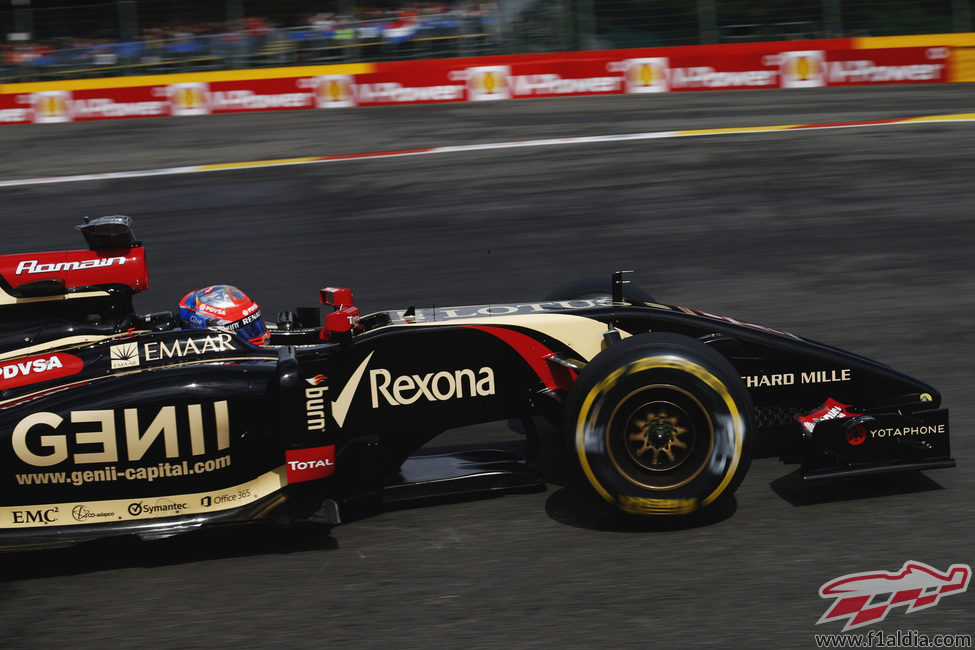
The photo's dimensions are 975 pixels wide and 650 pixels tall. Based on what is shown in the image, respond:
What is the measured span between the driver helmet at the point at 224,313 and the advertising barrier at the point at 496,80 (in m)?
14.0

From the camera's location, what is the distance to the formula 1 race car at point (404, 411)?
446 centimetres

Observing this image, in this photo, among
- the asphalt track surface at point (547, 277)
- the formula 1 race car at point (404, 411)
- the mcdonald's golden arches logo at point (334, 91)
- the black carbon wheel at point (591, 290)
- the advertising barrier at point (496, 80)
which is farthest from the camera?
the mcdonald's golden arches logo at point (334, 91)

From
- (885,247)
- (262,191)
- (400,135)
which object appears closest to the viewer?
(885,247)

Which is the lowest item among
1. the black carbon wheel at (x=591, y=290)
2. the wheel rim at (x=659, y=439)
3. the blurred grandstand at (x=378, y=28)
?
the wheel rim at (x=659, y=439)

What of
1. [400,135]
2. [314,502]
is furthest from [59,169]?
[314,502]

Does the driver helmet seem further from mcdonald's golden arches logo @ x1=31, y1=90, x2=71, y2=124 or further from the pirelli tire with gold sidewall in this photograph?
mcdonald's golden arches logo @ x1=31, y1=90, x2=71, y2=124

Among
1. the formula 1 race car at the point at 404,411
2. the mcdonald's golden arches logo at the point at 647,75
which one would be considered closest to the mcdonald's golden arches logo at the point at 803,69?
the mcdonald's golden arches logo at the point at 647,75

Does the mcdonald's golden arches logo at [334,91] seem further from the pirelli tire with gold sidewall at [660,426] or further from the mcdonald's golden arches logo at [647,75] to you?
the pirelli tire with gold sidewall at [660,426]

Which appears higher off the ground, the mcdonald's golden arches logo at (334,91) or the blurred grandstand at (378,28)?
the blurred grandstand at (378,28)

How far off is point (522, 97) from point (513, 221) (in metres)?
8.20

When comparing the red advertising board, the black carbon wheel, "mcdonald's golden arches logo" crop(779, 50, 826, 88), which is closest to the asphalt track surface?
"mcdonald's golden arches logo" crop(779, 50, 826, 88)

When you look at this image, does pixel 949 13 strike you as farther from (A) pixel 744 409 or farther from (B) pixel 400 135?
(A) pixel 744 409

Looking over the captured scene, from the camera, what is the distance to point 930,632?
376 cm

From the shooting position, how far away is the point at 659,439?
4574 mm
